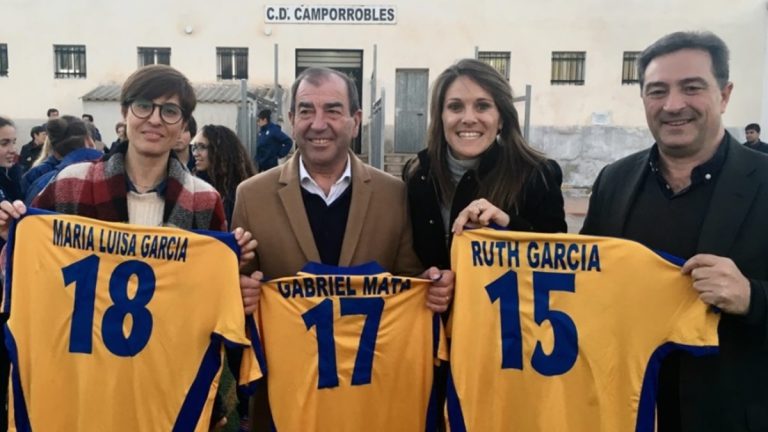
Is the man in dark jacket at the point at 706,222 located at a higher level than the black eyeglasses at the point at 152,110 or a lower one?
Result: lower

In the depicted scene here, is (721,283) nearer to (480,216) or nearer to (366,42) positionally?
(480,216)

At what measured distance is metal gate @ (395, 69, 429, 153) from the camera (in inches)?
802

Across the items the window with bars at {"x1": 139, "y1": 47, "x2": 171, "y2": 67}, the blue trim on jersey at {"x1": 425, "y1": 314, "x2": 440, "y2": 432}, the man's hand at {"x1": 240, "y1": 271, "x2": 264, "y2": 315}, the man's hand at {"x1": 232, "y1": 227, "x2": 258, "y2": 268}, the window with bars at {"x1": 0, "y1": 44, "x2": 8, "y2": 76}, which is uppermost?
the window with bars at {"x1": 139, "y1": 47, "x2": 171, "y2": 67}

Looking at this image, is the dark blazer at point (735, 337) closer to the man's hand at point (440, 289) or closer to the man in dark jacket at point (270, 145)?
the man's hand at point (440, 289)

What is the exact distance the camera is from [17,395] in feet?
9.51

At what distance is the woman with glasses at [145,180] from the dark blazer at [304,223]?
0.17m

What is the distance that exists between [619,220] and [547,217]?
1.10 feet

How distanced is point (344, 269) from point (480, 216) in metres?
0.69

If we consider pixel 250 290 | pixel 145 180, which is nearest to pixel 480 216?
pixel 250 290

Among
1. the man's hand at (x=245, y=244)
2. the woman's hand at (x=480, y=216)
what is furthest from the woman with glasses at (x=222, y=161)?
the woman's hand at (x=480, y=216)

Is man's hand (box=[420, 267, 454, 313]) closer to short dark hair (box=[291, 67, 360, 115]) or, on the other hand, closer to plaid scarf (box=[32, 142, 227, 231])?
short dark hair (box=[291, 67, 360, 115])

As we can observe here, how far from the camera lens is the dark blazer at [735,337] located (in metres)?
2.59

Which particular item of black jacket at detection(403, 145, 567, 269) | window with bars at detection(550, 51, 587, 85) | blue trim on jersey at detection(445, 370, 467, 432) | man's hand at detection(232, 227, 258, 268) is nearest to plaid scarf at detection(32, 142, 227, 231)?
man's hand at detection(232, 227, 258, 268)

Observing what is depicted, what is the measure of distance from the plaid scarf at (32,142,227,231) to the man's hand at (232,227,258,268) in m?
0.33
